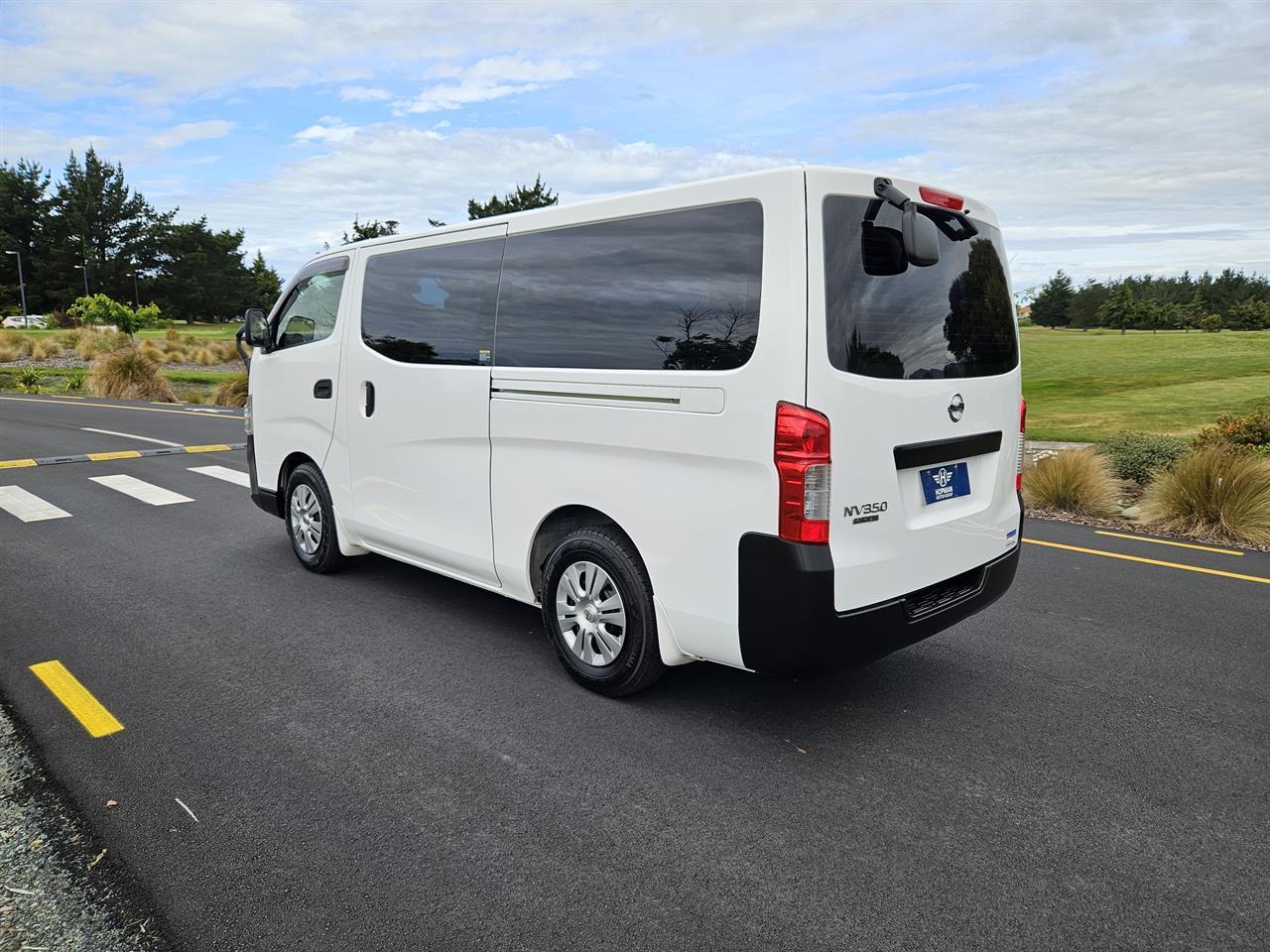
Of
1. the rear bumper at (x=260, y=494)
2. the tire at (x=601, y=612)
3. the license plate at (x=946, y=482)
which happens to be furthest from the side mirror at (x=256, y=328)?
the license plate at (x=946, y=482)

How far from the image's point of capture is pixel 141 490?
29.1 feet

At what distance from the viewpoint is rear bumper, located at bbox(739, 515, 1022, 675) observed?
9.93 feet

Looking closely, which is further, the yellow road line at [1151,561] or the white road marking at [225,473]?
the white road marking at [225,473]

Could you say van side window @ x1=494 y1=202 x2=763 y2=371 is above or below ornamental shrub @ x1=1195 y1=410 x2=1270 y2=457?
above

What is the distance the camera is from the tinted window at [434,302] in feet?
13.9

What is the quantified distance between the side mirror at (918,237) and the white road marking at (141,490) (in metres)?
7.54

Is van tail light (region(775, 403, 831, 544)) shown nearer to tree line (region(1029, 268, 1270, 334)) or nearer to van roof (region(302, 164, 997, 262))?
van roof (region(302, 164, 997, 262))

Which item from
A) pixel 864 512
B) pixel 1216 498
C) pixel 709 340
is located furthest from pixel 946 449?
pixel 1216 498

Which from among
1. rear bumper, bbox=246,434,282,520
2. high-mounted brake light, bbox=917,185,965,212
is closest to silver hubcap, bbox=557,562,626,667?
high-mounted brake light, bbox=917,185,965,212

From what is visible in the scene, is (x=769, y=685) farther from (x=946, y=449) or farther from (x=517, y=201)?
(x=517, y=201)

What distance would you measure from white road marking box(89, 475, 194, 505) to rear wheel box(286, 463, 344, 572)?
3101mm

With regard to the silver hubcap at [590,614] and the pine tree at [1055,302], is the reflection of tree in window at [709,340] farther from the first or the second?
Result: the pine tree at [1055,302]

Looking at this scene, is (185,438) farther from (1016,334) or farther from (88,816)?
(1016,334)

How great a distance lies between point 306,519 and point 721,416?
3.72 meters
